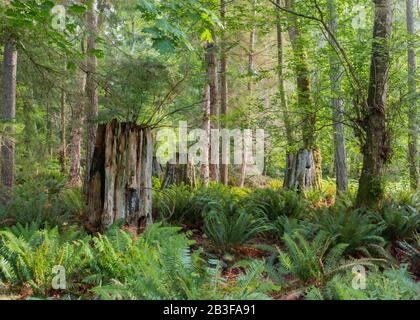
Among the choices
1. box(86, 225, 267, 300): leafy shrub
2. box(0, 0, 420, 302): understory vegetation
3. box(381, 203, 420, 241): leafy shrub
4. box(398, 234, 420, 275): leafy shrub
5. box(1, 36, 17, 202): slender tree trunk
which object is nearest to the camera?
box(86, 225, 267, 300): leafy shrub

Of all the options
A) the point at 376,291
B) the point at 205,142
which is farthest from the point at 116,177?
the point at 205,142

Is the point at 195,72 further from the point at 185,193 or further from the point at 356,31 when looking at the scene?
the point at 356,31

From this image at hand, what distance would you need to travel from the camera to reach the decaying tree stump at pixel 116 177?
5.72 metres

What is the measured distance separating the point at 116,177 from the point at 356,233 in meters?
3.53

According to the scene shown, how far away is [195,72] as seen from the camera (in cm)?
621

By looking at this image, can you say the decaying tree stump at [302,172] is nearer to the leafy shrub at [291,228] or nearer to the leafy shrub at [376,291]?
the leafy shrub at [291,228]

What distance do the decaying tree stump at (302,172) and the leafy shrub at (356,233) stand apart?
12.3ft

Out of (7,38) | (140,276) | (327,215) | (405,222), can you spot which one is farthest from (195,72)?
(405,222)

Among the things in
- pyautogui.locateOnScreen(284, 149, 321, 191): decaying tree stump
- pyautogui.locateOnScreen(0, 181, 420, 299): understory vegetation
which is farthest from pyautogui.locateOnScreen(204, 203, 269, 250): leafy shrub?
pyautogui.locateOnScreen(284, 149, 321, 191): decaying tree stump

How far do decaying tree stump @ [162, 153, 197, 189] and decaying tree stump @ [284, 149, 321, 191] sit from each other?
8.47 feet

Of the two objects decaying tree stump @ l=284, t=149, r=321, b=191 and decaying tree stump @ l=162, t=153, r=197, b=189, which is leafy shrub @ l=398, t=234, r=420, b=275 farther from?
decaying tree stump @ l=162, t=153, r=197, b=189

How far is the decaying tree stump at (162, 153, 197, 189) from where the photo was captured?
10578 mm

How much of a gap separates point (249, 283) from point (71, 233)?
2581 millimetres

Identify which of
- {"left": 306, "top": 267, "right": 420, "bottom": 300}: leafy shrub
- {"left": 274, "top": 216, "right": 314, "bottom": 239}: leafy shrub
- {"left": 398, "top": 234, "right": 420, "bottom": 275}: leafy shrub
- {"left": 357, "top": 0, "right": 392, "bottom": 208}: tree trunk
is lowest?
{"left": 398, "top": 234, "right": 420, "bottom": 275}: leafy shrub
